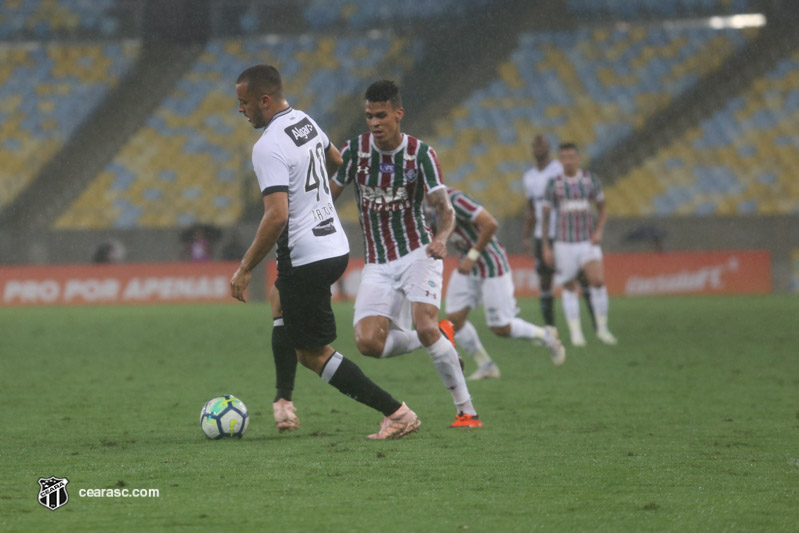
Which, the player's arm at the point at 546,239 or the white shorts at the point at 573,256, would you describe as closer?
the white shorts at the point at 573,256

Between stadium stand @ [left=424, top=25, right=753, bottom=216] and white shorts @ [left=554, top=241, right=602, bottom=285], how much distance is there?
12553 mm

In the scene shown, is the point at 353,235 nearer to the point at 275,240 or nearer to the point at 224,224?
the point at 224,224

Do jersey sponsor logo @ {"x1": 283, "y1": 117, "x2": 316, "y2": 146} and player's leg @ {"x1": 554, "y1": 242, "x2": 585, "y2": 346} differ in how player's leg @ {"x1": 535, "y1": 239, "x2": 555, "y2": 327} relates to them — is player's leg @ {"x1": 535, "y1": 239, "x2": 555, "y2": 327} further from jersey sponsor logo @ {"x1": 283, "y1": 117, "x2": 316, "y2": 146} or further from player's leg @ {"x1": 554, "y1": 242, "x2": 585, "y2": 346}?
jersey sponsor logo @ {"x1": 283, "y1": 117, "x2": 316, "y2": 146}

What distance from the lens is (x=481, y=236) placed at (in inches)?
331

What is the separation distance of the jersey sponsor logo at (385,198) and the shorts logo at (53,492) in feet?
8.49

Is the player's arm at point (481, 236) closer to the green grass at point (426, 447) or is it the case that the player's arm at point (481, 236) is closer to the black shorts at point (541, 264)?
the green grass at point (426, 447)

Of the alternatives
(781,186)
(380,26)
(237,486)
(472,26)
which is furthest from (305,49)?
(237,486)

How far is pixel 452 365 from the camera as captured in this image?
6.55m

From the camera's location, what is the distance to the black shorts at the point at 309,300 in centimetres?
583

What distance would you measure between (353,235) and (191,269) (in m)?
3.34

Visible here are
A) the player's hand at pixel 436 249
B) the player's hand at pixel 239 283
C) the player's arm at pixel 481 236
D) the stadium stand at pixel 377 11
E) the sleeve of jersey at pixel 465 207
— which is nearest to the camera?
the player's hand at pixel 239 283

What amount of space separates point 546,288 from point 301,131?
8.04 metres

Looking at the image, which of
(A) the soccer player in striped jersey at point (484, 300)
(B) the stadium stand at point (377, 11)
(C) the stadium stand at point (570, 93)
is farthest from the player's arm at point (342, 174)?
(B) the stadium stand at point (377, 11)

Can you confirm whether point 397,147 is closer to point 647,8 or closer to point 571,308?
point 571,308
